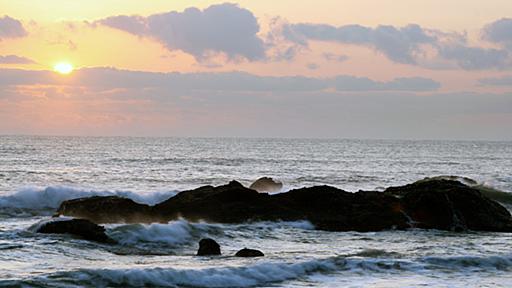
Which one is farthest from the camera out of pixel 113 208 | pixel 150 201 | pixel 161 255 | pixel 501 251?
pixel 150 201

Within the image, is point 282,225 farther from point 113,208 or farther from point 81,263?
point 81,263

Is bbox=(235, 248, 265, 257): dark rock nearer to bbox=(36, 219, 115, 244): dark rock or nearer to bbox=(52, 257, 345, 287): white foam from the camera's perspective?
bbox=(52, 257, 345, 287): white foam

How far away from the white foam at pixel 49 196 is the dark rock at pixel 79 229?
40.3 feet

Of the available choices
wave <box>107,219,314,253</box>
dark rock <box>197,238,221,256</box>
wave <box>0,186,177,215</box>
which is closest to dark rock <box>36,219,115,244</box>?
wave <box>107,219,314,253</box>

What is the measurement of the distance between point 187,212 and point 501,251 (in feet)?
36.9

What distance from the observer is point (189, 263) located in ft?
59.0

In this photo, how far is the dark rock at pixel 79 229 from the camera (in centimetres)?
2111

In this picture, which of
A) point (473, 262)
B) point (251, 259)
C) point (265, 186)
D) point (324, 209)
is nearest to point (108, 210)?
point (324, 209)

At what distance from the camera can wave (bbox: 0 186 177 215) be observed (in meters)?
32.9

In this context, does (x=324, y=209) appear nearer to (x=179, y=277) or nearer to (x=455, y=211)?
(x=455, y=211)

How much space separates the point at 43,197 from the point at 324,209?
50.4 feet

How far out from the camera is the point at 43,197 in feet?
118

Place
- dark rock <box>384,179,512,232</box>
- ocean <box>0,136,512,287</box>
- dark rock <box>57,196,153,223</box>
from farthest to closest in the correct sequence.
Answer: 1. dark rock <box>384,179,512,232</box>
2. dark rock <box>57,196,153,223</box>
3. ocean <box>0,136,512,287</box>

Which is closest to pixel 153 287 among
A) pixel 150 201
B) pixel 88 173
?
pixel 150 201
